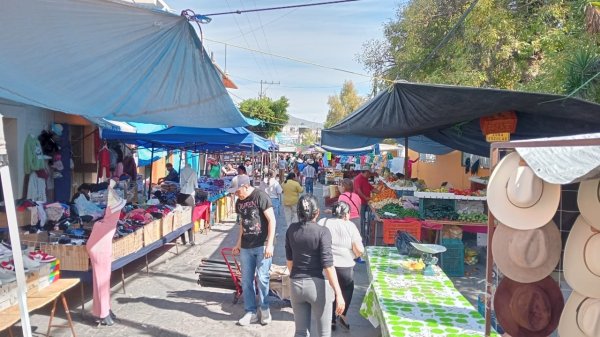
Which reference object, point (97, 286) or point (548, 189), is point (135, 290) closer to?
point (97, 286)

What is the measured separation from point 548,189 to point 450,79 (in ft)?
41.4

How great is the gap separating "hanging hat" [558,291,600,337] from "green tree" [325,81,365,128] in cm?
7044

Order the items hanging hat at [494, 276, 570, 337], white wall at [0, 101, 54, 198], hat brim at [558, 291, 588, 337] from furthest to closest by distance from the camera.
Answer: white wall at [0, 101, 54, 198], hanging hat at [494, 276, 570, 337], hat brim at [558, 291, 588, 337]

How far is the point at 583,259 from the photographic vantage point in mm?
2461

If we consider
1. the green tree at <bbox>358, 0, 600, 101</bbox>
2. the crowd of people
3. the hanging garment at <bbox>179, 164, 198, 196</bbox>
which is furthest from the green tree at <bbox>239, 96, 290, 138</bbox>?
the crowd of people

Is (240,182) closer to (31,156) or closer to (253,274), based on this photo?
(253,274)

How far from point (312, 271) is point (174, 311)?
2922 mm

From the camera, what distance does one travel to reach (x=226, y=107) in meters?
5.32

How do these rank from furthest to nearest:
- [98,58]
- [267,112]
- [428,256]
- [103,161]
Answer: [267,112], [103,161], [428,256], [98,58]

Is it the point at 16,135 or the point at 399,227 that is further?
the point at 16,135

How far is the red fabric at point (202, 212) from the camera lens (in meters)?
11.4

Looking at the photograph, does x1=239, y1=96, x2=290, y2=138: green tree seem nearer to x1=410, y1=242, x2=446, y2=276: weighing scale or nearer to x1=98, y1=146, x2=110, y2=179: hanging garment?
x1=98, y1=146, x2=110, y2=179: hanging garment

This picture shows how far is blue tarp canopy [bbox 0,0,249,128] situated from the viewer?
2824 mm

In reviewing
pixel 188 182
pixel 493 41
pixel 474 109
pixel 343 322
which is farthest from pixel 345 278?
pixel 493 41
